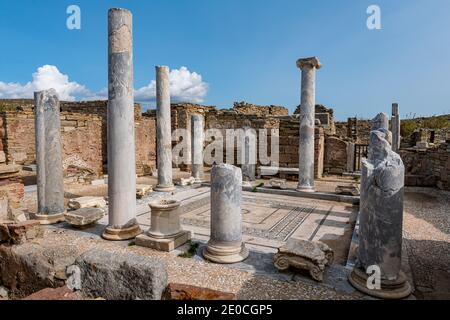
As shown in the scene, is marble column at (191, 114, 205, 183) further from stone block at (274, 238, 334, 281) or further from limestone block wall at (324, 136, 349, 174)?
stone block at (274, 238, 334, 281)

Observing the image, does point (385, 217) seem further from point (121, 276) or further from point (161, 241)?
point (161, 241)

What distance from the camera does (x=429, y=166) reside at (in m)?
12.5

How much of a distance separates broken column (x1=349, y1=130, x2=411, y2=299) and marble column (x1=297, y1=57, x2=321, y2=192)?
5.95m

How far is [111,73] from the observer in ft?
17.9

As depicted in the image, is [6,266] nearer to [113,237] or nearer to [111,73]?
[113,237]

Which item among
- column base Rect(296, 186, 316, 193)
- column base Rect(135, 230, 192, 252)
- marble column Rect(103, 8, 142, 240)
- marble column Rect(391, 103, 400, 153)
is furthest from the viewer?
marble column Rect(391, 103, 400, 153)

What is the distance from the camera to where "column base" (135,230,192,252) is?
5.18m

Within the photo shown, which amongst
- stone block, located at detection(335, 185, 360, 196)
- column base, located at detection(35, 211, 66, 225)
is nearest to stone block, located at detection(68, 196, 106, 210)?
column base, located at detection(35, 211, 66, 225)

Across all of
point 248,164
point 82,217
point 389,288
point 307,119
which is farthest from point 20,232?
point 307,119

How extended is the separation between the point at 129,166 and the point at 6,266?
2420 mm

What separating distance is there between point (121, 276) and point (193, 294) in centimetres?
96

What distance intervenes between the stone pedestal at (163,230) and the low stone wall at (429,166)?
10.3 meters

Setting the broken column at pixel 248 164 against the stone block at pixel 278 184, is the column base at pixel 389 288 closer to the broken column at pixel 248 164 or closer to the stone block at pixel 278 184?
the stone block at pixel 278 184
